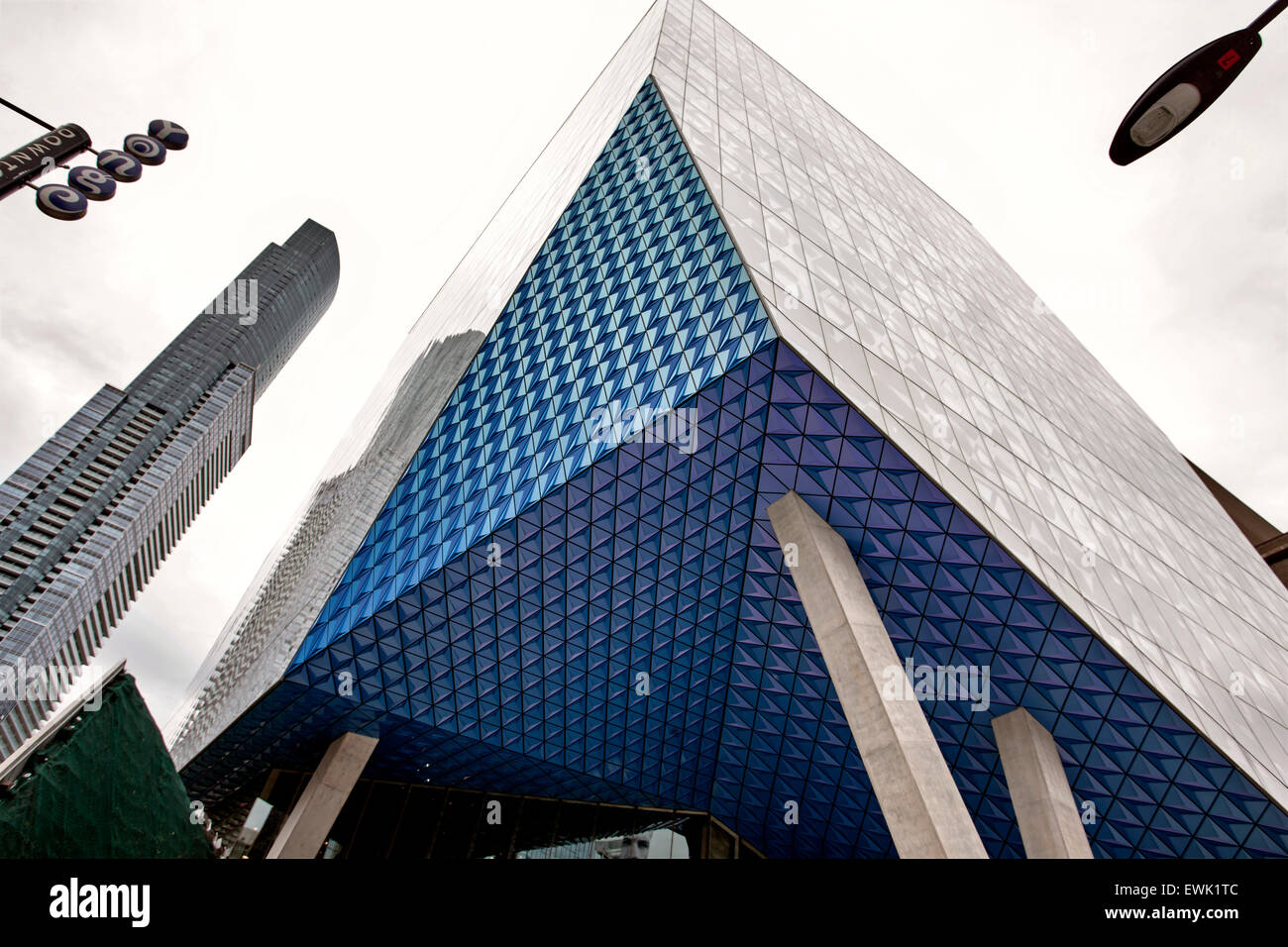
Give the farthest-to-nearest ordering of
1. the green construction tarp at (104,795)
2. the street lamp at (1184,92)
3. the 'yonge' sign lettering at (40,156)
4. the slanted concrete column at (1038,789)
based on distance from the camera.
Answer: the slanted concrete column at (1038,789) < the 'yonge' sign lettering at (40,156) < the green construction tarp at (104,795) < the street lamp at (1184,92)

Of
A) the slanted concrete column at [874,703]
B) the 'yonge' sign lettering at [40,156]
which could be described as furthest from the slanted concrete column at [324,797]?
the 'yonge' sign lettering at [40,156]

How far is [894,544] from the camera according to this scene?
20.4m

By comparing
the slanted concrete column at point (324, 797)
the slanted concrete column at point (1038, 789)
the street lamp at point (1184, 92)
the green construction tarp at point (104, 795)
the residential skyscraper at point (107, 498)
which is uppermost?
the residential skyscraper at point (107, 498)

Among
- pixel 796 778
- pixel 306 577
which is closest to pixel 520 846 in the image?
pixel 796 778

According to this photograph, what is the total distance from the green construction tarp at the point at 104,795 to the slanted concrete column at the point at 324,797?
50.4ft

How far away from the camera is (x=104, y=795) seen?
390 inches

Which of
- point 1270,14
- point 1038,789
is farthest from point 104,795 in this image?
point 1038,789

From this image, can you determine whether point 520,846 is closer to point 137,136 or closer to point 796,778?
point 796,778

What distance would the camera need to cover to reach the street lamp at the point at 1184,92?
148 inches

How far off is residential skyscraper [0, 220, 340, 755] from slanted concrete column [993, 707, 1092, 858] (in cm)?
14398

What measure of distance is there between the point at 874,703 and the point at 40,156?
1903cm

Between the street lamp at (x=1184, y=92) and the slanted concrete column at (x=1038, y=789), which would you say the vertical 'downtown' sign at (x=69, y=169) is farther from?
the slanted concrete column at (x=1038, y=789)

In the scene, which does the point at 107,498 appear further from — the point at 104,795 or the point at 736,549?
the point at 104,795
